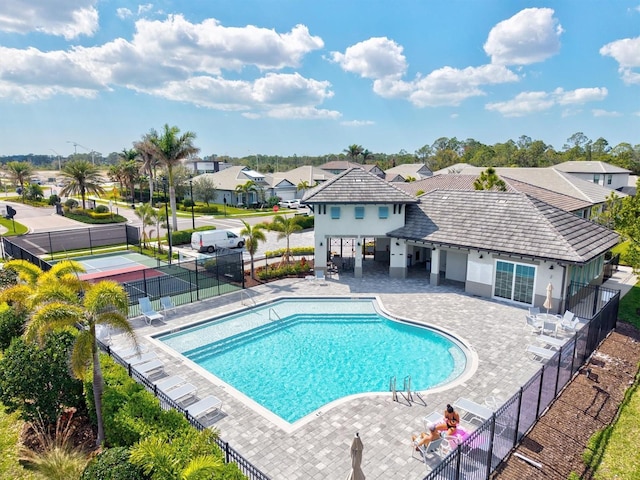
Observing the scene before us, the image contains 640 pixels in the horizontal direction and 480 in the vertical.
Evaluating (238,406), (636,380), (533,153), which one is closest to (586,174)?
(533,153)

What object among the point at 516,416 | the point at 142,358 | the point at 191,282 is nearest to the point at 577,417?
the point at 516,416

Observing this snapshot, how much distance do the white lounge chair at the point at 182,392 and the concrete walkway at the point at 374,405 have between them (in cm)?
45

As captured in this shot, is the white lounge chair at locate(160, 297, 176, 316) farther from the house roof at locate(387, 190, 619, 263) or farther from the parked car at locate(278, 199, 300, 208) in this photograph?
the parked car at locate(278, 199, 300, 208)

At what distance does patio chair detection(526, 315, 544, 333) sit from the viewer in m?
18.4

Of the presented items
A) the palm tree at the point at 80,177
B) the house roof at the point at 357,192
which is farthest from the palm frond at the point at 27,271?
the palm tree at the point at 80,177

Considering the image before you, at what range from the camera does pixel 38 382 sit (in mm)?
11805

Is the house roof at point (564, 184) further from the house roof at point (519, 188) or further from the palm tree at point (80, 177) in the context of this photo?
the palm tree at point (80, 177)

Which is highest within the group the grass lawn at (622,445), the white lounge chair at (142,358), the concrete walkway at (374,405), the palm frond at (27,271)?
the palm frond at (27,271)

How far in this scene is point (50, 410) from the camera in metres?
12.0

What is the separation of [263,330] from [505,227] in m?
14.3

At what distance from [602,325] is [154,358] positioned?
18.2m

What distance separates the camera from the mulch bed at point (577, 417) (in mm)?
10242

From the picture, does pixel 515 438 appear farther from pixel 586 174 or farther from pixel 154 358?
pixel 586 174

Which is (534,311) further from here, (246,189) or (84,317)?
(246,189)
